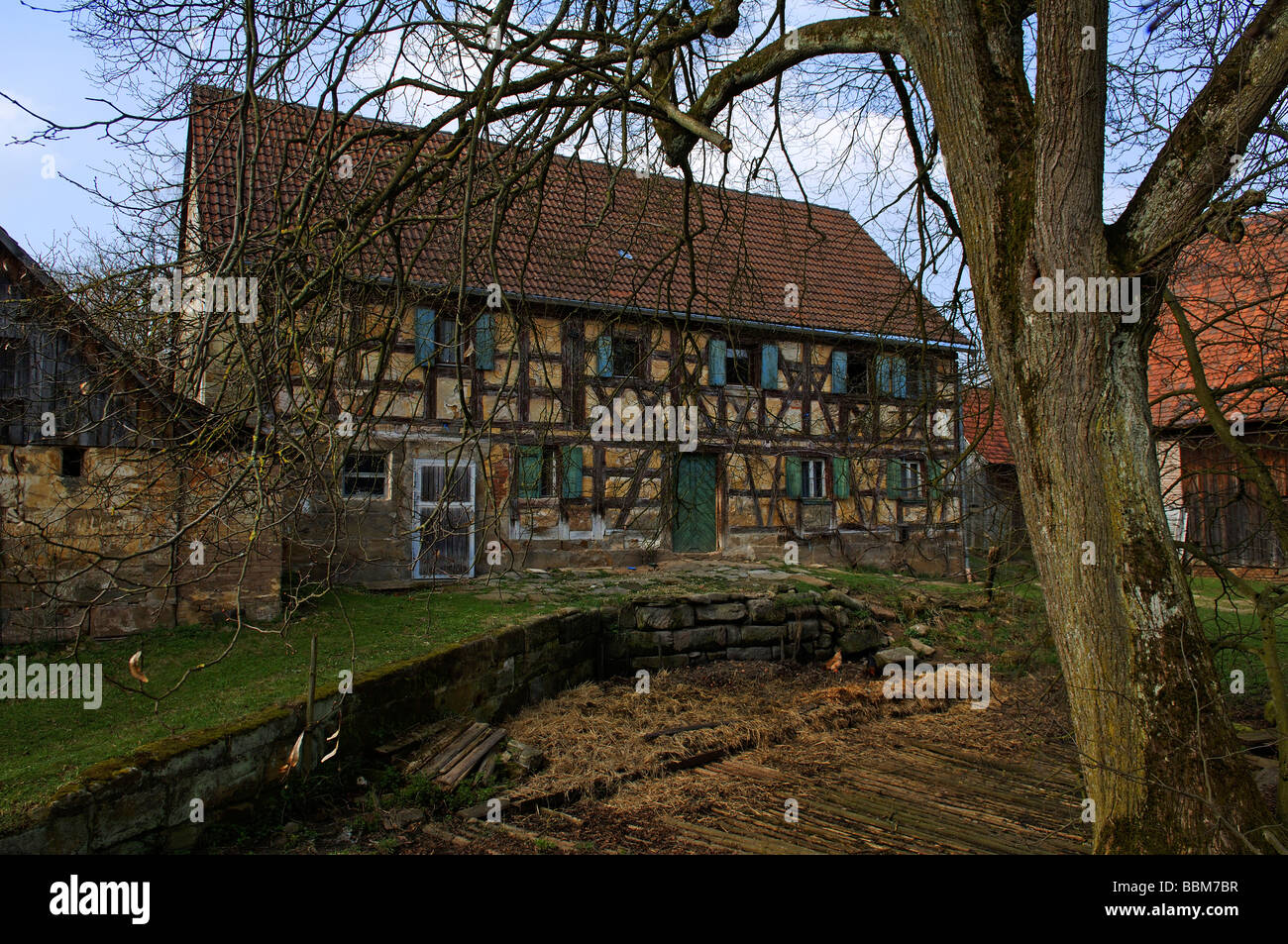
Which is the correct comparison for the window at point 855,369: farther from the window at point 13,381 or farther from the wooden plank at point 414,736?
the window at point 13,381

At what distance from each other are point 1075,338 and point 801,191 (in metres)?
2.65

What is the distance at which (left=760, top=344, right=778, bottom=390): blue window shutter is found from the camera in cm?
1529

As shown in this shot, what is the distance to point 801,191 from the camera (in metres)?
5.30

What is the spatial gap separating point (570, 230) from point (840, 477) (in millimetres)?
7119

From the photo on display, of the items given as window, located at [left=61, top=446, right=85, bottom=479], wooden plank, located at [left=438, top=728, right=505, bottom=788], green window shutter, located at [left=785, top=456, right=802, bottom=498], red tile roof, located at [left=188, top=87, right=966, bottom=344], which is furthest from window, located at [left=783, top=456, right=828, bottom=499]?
window, located at [left=61, top=446, right=85, bottom=479]

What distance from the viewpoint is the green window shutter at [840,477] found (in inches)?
617

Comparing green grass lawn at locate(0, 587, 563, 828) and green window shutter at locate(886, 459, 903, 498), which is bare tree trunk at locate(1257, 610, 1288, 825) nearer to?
green grass lawn at locate(0, 587, 563, 828)

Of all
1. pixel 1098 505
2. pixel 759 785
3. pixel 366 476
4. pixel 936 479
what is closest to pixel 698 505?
pixel 366 476

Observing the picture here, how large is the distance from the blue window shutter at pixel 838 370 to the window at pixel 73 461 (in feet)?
38.8

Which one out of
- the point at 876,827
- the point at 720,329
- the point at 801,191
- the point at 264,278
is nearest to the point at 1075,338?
the point at 801,191

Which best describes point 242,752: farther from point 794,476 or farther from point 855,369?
point 855,369

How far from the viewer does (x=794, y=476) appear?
15570mm

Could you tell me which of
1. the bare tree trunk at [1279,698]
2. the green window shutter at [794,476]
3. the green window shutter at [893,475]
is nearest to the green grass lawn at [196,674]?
the bare tree trunk at [1279,698]
